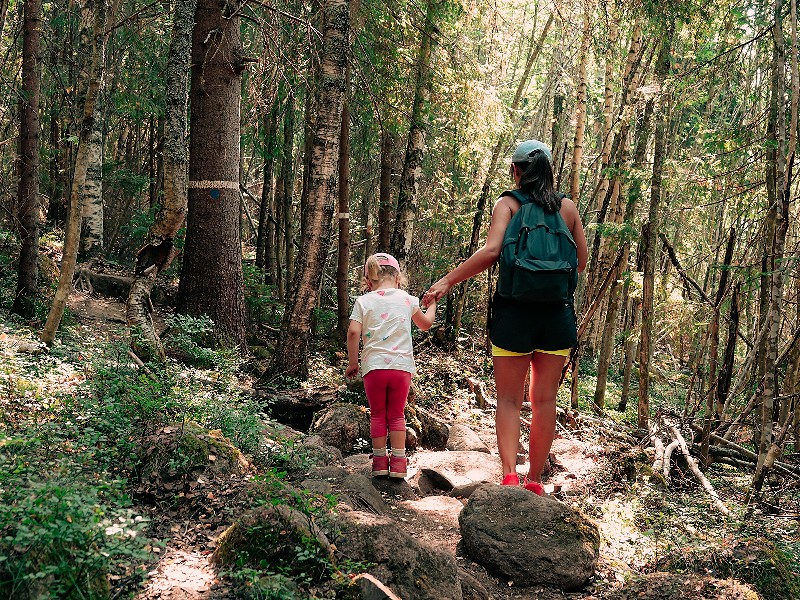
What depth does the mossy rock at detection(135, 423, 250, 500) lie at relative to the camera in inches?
151

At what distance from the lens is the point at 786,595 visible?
12.3ft

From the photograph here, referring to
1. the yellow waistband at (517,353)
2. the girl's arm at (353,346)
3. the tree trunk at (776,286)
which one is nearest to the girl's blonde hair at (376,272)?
the girl's arm at (353,346)

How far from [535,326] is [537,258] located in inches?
16.1

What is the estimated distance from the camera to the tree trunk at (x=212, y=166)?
8156 mm

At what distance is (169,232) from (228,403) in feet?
7.92

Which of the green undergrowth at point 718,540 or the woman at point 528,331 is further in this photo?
the woman at point 528,331

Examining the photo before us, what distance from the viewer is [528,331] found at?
4.19m

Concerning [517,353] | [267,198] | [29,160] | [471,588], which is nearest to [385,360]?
[517,353]

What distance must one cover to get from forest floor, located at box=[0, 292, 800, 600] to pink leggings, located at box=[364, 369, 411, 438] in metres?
0.46

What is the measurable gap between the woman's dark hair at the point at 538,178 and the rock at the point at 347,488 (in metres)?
2.05

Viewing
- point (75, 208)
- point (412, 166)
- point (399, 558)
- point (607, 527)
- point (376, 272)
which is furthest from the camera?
point (412, 166)

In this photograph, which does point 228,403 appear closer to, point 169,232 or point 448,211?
point 169,232

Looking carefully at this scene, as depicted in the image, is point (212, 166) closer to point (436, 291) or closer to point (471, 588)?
point (436, 291)

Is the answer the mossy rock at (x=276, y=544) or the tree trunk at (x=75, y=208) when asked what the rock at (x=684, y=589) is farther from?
the tree trunk at (x=75, y=208)
